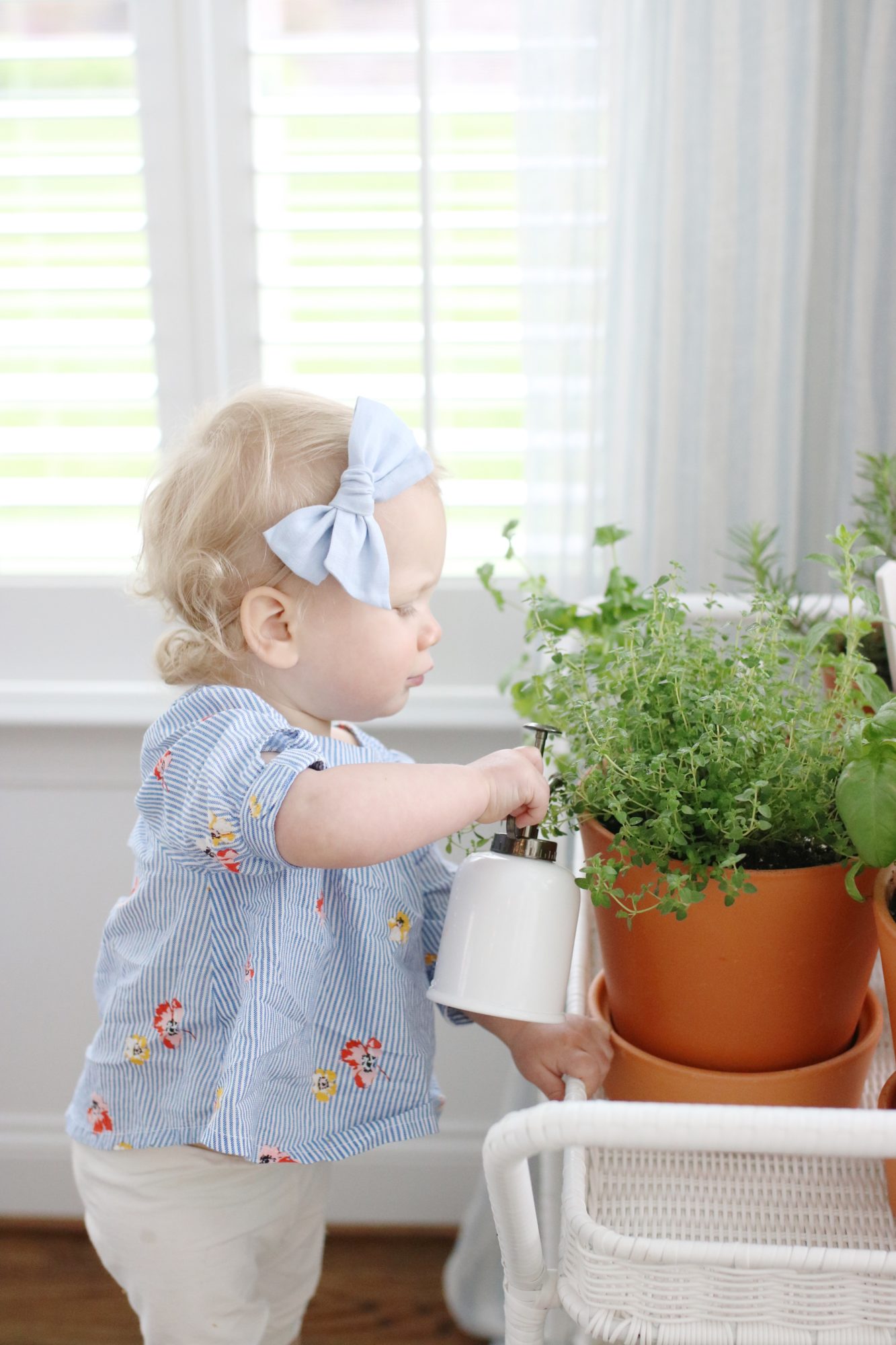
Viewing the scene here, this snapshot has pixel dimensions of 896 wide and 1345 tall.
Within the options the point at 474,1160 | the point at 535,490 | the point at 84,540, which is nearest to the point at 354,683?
the point at 535,490

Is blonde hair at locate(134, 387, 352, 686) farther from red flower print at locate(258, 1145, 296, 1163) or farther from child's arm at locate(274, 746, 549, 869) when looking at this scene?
red flower print at locate(258, 1145, 296, 1163)

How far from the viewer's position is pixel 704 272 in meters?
1.30

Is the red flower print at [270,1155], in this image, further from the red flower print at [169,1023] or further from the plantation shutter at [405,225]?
the plantation shutter at [405,225]

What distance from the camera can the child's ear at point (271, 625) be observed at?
0.80 meters

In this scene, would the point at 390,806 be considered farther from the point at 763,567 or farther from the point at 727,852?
the point at 763,567

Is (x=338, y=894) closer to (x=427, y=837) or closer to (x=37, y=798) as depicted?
(x=427, y=837)

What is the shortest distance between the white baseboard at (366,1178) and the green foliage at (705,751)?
1.15m

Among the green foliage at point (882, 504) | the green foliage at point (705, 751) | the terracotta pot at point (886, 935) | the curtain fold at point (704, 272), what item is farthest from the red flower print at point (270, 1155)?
the curtain fold at point (704, 272)

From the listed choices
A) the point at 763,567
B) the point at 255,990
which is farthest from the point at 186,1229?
the point at 763,567

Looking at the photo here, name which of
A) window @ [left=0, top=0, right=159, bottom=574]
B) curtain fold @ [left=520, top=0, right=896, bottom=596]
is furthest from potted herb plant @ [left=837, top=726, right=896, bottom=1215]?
window @ [left=0, top=0, right=159, bottom=574]

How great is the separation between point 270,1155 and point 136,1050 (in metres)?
0.14

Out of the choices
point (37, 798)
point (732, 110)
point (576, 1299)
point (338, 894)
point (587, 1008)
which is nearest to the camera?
point (576, 1299)

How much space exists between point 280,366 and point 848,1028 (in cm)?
118

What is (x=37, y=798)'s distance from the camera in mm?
1646
